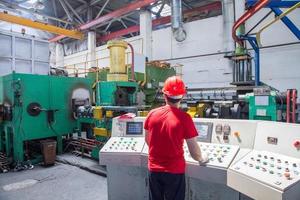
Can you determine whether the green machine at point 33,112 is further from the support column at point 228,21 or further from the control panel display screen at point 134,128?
the support column at point 228,21

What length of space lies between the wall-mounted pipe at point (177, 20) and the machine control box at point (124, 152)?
544 centimetres

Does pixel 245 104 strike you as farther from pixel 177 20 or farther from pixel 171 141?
pixel 177 20

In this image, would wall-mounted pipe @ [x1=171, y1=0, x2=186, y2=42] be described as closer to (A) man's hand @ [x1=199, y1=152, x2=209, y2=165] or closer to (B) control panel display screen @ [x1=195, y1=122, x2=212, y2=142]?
(B) control panel display screen @ [x1=195, y1=122, x2=212, y2=142]

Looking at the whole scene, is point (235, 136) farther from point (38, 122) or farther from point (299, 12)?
point (299, 12)

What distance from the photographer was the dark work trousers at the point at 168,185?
1.55m

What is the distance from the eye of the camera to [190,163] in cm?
162

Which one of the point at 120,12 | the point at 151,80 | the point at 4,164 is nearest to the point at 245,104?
the point at 151,80

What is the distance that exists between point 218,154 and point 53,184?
2.46 metres

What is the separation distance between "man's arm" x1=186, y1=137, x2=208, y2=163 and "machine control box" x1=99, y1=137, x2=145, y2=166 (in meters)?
0.52

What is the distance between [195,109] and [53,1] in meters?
7.43

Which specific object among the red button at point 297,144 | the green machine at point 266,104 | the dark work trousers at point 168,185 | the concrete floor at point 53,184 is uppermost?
the green machine at point 266,104

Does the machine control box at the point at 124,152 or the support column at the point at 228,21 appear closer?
the machine control box at the point at 124,152

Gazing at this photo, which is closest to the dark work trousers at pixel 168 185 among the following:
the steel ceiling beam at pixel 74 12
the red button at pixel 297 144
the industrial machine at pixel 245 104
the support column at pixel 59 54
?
the red button at pixel 297 144

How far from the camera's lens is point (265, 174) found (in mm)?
1275
